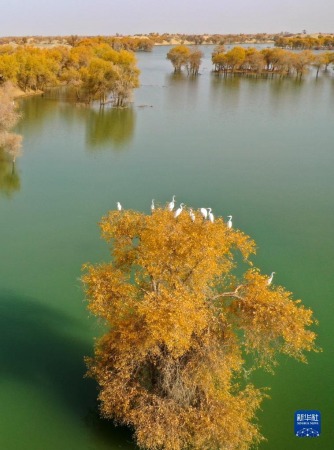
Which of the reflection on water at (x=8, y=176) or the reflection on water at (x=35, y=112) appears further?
the reflection on water at (x=35, y=112)

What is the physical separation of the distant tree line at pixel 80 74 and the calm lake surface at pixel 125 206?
7.32ft

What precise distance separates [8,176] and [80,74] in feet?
81.4

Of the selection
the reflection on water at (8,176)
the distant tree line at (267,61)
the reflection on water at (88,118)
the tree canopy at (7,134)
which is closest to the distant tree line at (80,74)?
the reflection on water at (88,118)

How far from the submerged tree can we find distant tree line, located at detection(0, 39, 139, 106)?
111 ft

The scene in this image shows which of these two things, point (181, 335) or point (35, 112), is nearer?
point (181, 335)

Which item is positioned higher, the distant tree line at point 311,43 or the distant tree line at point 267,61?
the distant tree line at point 311,43

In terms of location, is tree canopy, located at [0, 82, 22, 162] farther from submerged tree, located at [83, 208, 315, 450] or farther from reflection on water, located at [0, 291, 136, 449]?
submerged tree, located at [83, 208, 315, 450]

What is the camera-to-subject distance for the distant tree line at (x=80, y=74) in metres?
40.5

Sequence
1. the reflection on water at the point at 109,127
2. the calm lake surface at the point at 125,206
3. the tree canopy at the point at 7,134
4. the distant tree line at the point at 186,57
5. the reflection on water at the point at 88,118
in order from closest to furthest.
→ the calm lake surface at the point at 125,206
the tree canopy at the point at 7,134
the reflection on water at the point at 109,127
the reflection on water at the point at 88,118
the distant tree line at the point at 186,57

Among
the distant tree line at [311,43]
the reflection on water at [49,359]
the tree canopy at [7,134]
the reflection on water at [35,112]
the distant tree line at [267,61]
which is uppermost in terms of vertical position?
the distant tree line at [311,43]

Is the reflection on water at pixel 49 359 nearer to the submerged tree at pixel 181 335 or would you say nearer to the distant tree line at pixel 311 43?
the submerged tree at pixel 181 335

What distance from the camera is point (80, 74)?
45.4 meters

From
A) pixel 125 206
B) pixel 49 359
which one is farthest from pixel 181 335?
pixel 125 206

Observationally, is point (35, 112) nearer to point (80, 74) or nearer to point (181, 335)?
point (80, 74)
